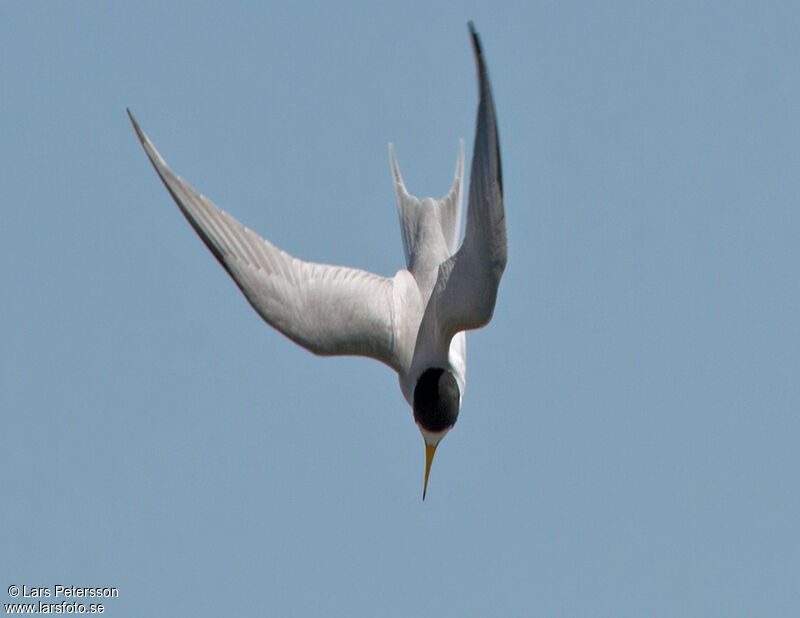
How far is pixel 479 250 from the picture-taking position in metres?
9.11

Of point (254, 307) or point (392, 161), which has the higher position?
point (392, 161)

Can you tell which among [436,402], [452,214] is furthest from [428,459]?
[452,214]

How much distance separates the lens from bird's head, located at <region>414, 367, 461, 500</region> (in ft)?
33.4

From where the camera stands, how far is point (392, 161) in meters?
12.1

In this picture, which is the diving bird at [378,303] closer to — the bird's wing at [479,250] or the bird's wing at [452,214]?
the bird's wing at [479,250]

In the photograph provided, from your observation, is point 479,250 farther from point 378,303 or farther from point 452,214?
point 452,214

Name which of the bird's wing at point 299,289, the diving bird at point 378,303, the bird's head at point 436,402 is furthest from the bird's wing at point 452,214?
the bird's head at point 436,402

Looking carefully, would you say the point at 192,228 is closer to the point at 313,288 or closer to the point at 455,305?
the point at 313,288

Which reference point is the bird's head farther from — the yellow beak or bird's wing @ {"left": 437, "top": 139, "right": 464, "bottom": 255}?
bird's wing @ {"left": 437, "top": 139, "right": 464, "bottom": 255}

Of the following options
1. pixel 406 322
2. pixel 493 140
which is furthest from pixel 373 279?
pixel 493 140

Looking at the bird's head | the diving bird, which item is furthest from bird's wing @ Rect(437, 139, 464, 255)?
the bird's head

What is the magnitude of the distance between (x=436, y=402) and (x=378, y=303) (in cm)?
75

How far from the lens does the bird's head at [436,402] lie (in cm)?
1017

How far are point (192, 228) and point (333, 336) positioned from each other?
1100 mm
